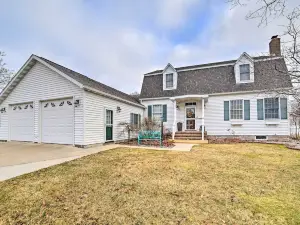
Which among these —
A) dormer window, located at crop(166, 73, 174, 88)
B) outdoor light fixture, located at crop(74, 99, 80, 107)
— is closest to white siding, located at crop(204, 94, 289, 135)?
dormer window, located at crop(166, 73, 174, 88)

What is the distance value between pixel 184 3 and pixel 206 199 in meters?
6.64

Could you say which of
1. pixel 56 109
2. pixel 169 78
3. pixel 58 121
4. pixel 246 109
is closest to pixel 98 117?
pixel 58 121

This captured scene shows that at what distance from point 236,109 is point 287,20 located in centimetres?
942

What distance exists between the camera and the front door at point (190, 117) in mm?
14586

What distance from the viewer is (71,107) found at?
9.49 meters

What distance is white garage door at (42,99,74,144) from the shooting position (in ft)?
31.1

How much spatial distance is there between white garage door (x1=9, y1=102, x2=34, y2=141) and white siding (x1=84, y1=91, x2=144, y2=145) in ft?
14.5

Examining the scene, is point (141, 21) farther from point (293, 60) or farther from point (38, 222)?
point (38, 222)

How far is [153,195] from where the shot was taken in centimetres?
349

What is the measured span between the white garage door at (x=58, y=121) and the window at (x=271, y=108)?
1313 centimetres

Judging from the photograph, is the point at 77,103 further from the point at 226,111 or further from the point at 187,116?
the point at 226,111

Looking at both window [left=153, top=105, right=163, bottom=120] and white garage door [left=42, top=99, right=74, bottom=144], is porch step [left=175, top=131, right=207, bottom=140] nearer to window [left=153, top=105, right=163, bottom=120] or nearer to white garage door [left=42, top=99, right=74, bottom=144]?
window [left=153, top=105, right=163, bottom=120]

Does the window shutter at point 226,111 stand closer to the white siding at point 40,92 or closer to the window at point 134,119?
the window at point 134,119

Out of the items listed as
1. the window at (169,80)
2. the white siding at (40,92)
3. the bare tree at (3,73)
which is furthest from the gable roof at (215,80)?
the bare tree at (3,73)
